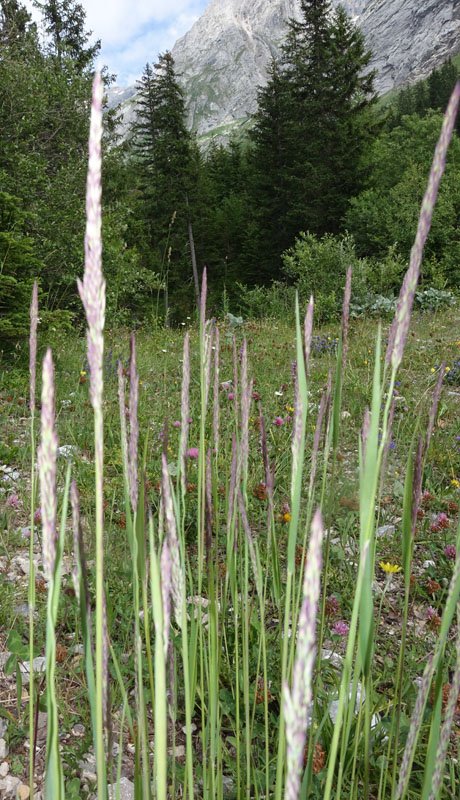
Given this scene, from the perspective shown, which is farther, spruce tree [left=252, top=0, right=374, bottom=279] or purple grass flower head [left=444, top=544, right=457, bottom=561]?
spruce tree [left=252, top=0, right=374, bottom=279]

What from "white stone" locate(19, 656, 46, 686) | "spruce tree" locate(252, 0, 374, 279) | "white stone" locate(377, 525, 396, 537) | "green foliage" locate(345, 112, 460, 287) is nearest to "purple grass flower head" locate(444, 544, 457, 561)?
"white stone" locate(377, 525, 396, 537)

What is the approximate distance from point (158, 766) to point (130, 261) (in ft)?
42.8

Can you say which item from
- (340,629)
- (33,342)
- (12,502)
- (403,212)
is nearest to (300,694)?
(33,342)

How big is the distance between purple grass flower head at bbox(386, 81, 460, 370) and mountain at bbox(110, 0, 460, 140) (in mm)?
122283

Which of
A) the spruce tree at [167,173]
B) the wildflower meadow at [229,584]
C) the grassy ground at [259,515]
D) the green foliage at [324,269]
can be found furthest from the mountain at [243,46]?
the wildflower meadow at [229,584]

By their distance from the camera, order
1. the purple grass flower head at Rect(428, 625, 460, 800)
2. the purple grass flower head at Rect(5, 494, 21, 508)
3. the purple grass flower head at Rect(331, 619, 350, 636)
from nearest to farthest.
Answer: the purple grass flower head at Rect(428, 625, 460, 800) < the purple grass flower head at Rect(331, 619, 350, 636) < the purple grass flower head at Rect(5, 494, 21, 508)

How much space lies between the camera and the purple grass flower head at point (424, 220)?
0.41 m

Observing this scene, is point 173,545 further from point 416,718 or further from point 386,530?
point 386,530

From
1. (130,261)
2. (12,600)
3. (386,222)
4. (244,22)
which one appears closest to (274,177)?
(386,222)

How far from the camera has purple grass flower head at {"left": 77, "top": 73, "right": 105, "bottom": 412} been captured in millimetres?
330

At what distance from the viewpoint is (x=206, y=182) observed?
84.5ft

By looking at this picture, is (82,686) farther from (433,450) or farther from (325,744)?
(433,450)

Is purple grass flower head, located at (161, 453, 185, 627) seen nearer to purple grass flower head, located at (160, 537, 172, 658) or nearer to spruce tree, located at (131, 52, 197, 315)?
purple grass flower head, located at (160, 537, 172, 658)

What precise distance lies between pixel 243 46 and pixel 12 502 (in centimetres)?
21153
